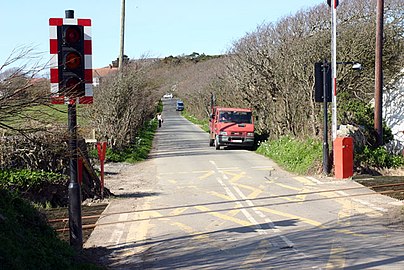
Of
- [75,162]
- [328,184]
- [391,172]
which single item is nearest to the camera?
[75,162]

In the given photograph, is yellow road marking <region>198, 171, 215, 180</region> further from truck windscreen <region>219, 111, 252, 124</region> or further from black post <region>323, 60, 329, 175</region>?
truck windscreen <region>219, 111, 252, 124</region>

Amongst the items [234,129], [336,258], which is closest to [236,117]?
[234,129]

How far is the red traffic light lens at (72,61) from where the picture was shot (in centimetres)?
781

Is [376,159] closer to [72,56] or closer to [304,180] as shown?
[304,180]

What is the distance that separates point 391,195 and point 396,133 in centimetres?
861

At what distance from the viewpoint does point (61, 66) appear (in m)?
7.70

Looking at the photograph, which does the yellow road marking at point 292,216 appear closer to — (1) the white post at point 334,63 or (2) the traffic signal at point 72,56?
(2) the traffic signal at point 72,56

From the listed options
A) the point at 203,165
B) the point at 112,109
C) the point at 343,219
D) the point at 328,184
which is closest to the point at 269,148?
the point at 203,165

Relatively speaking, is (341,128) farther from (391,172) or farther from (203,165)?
(203,165)

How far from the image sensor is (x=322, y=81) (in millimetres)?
16719

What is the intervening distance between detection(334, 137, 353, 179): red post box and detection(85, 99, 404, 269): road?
45cm

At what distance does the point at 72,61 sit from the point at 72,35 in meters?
0.38

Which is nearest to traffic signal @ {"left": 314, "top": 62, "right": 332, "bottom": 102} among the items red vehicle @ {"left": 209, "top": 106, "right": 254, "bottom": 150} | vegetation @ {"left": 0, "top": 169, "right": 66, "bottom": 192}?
vegetation @ {"left": 0, "top": 169, "right": 66, "bottom": 192}

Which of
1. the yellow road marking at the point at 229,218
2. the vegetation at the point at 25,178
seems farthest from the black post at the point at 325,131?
the vegetation at the point at 25,178
